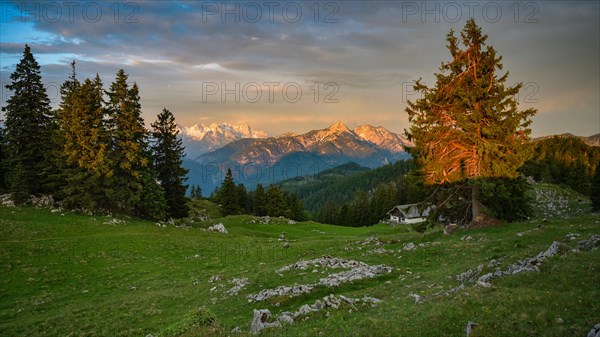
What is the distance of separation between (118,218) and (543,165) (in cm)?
15271

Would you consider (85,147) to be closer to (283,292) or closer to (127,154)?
(127,154)

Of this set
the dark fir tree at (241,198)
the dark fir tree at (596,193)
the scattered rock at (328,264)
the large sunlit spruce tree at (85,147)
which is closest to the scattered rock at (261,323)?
the scattered rock at (328,264)

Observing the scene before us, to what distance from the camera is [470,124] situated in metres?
31.4

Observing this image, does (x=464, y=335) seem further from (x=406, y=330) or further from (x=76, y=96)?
(x=76, y=96)

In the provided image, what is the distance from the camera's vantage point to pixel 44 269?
90.3ft

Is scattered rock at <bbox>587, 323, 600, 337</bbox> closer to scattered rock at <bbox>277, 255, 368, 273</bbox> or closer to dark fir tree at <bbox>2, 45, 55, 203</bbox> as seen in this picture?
scattered rock at <bbox>277, 255, 368, 273</bbox>

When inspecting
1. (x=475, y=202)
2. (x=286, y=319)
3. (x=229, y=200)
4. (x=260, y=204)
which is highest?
(x=475, y=202)

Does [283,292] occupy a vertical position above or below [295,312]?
below

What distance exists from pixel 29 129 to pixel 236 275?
1733 inches

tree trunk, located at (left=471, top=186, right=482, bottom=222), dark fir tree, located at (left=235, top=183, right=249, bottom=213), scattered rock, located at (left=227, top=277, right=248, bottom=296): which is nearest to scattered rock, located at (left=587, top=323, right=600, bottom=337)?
scattered rock, located at (left=227, top=277, right=248, bottom=296)

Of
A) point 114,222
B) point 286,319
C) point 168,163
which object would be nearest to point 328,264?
point 286,319

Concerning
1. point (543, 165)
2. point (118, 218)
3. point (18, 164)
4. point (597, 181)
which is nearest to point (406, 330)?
point (118, 218)

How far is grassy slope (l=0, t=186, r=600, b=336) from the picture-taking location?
11.1 m

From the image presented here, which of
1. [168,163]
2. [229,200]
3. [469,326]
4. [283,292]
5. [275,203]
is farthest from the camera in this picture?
[275,203]
